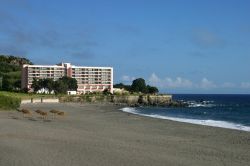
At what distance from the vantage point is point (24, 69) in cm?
19150

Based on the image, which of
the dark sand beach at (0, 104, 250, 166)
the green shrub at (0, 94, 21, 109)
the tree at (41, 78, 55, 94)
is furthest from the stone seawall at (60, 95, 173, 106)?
the dark sand beach at (0, 104, 250, 166)

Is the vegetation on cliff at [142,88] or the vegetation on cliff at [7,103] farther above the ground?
the vegetation on cliff at [142,88]


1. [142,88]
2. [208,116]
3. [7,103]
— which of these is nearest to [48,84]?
[142,88]

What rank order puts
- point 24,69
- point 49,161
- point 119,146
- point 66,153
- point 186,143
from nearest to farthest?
point 49,161, point 66,153, point 119,146, point 186,143, point 24,69

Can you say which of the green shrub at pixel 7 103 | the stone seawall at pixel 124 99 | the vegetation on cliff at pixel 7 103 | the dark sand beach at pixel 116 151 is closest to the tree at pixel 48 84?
the stone seawall at pixel 124 99

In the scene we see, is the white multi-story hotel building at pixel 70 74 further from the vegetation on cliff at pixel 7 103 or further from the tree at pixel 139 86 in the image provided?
the vegetation on cliff at pixel 7 103

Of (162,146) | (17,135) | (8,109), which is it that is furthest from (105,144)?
(8,109)

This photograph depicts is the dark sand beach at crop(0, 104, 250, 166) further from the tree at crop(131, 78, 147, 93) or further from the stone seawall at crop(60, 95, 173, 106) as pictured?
the tree at crop(131, 78, 147, 93)

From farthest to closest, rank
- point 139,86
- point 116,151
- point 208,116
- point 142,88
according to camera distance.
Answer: point 139,86, point 142,88, point 208,116, point 116,151

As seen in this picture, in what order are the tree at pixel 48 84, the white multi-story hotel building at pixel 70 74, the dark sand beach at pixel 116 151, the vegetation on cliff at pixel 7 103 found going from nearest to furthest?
the dark sand beach at pixel 116 151
the vegetation on cliff at pixel 7 103
the tree at pixel 48 84
the white multi-story hotel building at pixel 70 74

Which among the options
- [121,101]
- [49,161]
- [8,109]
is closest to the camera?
[49,161]

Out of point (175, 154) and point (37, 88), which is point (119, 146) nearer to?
point (175, 154)

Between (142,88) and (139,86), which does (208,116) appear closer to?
(142,88)

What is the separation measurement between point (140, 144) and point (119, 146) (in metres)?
1.59
